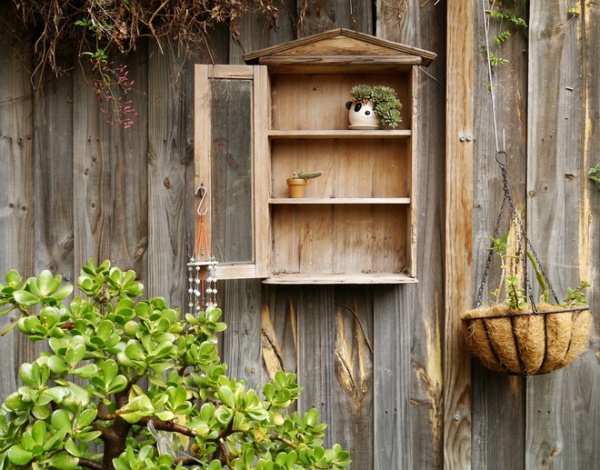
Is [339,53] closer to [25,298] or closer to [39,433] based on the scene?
[25,298]

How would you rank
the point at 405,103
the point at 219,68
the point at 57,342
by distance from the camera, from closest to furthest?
the point at 57,342 → the point at 219,68 → the point at 405,103

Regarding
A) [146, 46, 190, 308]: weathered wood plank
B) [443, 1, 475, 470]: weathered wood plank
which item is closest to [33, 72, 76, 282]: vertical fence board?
[146, 46, 190, 308]: weathered wood plank

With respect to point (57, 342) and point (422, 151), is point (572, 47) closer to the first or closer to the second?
point (422, 151)

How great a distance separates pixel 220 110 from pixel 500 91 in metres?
0.95

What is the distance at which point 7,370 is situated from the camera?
2.08m

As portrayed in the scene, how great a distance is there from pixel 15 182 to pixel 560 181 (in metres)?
1.83

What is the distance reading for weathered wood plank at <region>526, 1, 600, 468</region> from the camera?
6.80 ft

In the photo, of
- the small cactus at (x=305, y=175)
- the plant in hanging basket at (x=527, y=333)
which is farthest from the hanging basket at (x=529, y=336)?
the small cactus at (x=305, y=175)

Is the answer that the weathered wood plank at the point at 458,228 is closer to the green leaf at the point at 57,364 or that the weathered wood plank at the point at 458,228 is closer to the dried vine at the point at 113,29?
the dried vine at the point at 113,29

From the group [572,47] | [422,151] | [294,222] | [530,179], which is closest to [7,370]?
[294,222]

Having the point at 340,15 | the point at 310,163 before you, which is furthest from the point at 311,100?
the point at 340,15

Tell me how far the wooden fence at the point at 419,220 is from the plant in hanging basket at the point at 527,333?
0.22 meters

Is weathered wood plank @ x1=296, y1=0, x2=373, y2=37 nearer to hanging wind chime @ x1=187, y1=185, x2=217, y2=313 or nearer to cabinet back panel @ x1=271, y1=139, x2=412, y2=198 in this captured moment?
cabinet back panel @ x1=271, y1=139, x2=412, y2=198

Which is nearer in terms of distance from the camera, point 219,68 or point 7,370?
point 219,68
